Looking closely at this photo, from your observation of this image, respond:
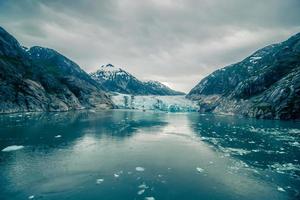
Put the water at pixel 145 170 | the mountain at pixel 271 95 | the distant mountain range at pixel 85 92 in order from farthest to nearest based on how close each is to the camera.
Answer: the mountain at pixel 271 95
the distant mountain range at pixel 85 92
the water at pixel 145 170

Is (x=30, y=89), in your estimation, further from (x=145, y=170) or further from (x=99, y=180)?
(x=99, y=180)

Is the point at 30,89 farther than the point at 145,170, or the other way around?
the point at 30,89

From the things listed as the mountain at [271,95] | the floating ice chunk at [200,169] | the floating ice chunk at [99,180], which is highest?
the mountain at [271,95]

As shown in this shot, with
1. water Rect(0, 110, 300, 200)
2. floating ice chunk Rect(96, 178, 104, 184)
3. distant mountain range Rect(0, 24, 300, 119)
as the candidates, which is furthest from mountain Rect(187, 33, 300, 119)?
floating ice chunk Rect(96, 178, 104, 184)

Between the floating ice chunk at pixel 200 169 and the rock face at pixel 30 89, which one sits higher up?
the rock face at pixel 30 89

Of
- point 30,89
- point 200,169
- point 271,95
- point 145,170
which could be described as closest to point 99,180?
point 145,170

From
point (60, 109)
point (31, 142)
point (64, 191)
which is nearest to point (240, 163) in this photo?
point (64, 191)

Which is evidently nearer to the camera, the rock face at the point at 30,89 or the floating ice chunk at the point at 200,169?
the floating ice chunk at the point at 200,169

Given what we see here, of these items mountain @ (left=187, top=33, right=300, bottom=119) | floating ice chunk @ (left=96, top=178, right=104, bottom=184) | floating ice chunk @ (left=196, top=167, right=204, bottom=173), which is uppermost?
mountain @ (left=187, top=33, right=300, bottom=119)

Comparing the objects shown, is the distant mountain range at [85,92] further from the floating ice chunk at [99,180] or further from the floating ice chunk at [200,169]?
the floating ice chunk at [200,169]

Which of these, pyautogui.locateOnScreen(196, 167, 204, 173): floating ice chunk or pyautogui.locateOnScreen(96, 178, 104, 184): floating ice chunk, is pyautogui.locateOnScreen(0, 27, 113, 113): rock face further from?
pyautogui.locateOnScreen(196, 167, 204, 173): floating ice chunk

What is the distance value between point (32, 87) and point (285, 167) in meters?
126

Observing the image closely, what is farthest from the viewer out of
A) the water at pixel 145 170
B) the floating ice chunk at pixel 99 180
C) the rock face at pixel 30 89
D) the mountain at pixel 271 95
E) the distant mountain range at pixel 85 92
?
the mountain at pixel 271 95

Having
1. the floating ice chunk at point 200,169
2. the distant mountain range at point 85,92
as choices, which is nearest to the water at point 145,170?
the floating ice chunk at point 200,169
